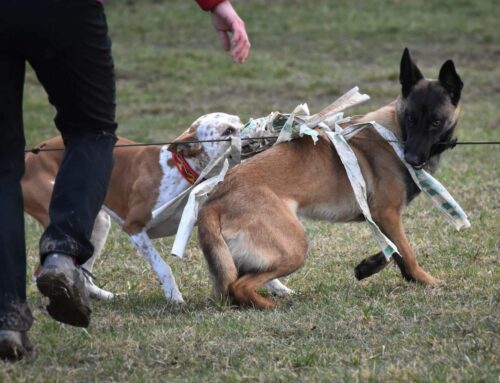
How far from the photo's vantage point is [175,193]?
17.9 feet

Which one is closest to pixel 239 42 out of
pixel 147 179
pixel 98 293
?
pixel 147 179

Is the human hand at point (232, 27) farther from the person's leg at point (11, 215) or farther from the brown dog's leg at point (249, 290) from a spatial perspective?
the brown dog's leg at point (249, 290)

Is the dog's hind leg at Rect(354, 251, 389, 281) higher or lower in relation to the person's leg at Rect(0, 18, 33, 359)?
lower

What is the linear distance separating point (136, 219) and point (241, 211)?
101 cm

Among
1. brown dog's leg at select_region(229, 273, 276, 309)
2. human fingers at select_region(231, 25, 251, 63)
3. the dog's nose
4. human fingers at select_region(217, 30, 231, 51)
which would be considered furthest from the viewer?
the dog's nose

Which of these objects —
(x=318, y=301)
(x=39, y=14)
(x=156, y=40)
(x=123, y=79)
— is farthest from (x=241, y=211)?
(x=156, y=40)

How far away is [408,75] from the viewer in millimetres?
5188

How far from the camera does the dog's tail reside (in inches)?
179

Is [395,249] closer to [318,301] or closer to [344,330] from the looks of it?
[318,301]

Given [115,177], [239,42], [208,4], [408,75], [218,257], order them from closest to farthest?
[208,4] < [239,42] < [218,257] < [408,75] < [115,177]

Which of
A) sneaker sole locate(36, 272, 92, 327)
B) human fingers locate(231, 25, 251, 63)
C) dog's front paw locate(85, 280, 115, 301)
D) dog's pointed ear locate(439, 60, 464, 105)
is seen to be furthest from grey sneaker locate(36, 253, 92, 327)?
dog's pointed ear locate(439, 60, 464, 105)

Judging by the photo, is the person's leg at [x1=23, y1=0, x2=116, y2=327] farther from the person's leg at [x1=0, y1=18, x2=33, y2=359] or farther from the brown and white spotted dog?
the brown and white spotted dog

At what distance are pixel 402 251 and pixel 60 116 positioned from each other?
2.22 m

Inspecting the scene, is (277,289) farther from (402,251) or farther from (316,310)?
(316,310)
